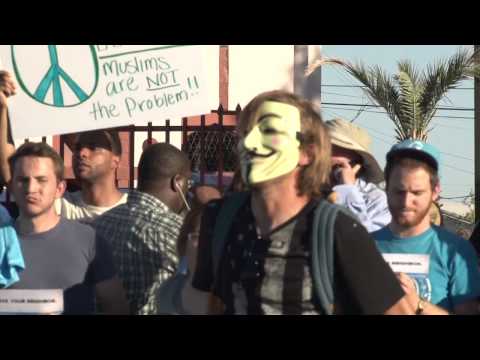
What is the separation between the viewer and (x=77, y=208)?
5.13 m

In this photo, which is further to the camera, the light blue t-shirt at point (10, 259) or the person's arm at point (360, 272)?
the light blue t-shirt at point (10, 259)

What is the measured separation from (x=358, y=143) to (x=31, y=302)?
172 centimetres

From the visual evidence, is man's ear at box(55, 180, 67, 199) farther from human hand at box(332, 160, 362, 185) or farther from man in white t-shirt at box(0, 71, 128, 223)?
human hand at box(332, 160, 362, 185)

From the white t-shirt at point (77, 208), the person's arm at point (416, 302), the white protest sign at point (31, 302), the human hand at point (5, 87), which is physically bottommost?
the white protest sign at point (31, 302)

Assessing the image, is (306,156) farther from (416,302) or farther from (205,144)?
(205,144)

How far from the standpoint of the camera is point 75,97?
16.7ft

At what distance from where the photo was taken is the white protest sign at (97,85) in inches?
199

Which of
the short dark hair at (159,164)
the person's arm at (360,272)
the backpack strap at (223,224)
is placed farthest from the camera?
the short dark hair at (159,164)

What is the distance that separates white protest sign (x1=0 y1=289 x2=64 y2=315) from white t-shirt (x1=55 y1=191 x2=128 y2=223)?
600mm

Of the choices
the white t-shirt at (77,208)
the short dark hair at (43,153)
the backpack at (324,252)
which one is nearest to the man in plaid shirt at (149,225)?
the white t-shirt at (77,208)

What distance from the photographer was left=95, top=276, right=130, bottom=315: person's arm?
450 centimetres

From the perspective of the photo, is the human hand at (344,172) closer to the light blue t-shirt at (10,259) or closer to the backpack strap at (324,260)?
the backpack strap at (324,260)
